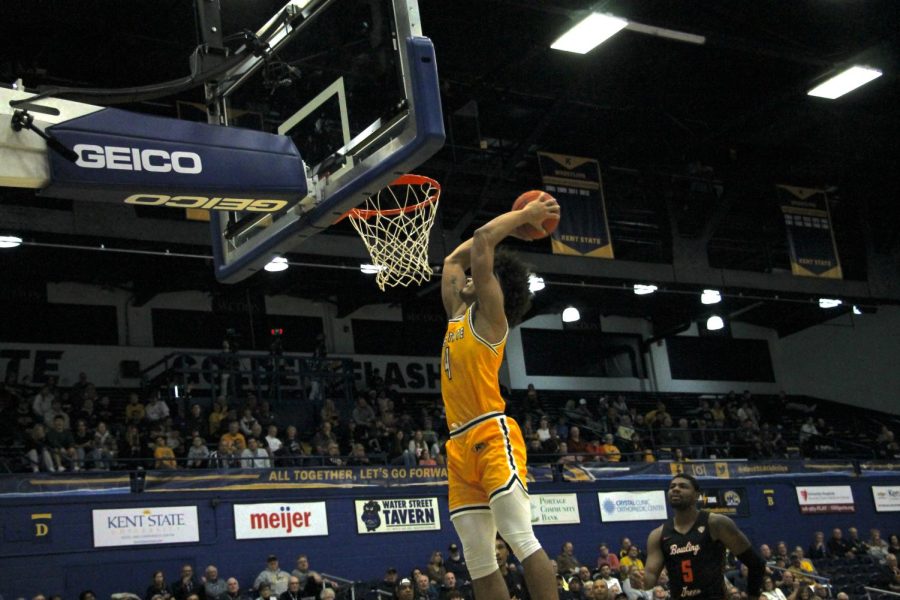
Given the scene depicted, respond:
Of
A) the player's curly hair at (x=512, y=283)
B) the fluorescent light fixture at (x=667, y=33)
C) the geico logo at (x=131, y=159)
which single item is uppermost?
the fluorescent light fixture at (x=667, y=33)

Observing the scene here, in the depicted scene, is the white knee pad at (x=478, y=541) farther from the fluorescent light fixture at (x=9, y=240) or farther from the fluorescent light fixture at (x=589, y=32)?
the fluorescent light fixture at (x=9, y=240)

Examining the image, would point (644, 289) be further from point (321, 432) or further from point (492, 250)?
point (492, 250)

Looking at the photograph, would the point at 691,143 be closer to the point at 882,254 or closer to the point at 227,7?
the point at 882,254

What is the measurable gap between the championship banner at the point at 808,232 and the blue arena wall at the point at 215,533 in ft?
17.8

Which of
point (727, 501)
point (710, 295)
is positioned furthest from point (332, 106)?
point (710, 295)

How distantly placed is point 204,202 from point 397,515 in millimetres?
14375

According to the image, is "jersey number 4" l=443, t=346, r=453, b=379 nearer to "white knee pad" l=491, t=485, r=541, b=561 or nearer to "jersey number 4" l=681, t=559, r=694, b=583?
"white knee pad" l=491, t=485, r=541, b=561

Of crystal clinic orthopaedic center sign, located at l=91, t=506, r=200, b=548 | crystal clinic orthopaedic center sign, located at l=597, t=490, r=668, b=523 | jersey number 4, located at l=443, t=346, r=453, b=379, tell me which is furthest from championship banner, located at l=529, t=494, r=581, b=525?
jersey number 4, located at l=443, t=346, r=453, b=379

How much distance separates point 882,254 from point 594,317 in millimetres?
8572

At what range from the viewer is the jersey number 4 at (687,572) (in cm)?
736

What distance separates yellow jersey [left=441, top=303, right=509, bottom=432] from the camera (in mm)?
5785

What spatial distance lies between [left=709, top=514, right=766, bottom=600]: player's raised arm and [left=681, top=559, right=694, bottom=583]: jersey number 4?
263 mm

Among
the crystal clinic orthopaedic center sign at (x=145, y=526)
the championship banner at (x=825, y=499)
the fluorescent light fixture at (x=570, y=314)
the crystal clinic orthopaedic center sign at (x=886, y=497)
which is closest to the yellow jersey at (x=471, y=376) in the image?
the crystal clinic orthopaedic center sign at (x=145, y=526)

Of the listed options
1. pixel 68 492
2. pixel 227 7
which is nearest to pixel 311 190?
pixel 227 7
